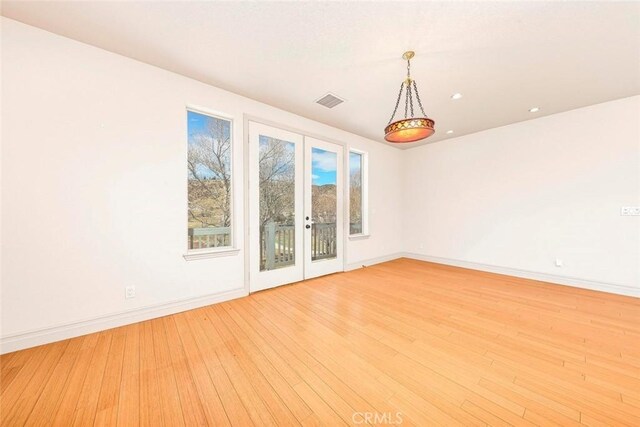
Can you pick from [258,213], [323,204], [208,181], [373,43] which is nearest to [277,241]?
[258,213]

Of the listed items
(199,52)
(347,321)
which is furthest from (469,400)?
(199,52)

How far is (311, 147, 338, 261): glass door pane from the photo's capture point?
13.5ft

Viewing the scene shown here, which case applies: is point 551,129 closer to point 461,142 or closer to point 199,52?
point 461,142

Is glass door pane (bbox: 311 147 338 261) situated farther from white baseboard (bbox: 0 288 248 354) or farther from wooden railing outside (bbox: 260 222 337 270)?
white baseboard (bbox: 0 288 248 354)

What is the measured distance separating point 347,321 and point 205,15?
123 inches

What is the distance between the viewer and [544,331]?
2309 mm

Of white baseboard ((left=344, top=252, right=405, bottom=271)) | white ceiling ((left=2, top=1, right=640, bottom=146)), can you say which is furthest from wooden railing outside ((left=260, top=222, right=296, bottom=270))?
white ceiling ((left=2, top=1, right=640, bottom=146))

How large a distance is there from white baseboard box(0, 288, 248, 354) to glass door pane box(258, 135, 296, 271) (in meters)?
0.91

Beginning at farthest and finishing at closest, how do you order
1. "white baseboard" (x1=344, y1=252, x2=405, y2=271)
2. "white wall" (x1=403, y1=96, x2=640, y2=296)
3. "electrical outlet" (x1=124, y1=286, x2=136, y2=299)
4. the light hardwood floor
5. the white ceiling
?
"white baseboard" (x1=344, y1=252, x2=405, y2=271) → "white wall" (x1=403, y1=96, x2=640, y2=296) → "electrical outlet" (x1=124, y1=286, x2=136, y2=299) → the white ceiling → the light hardwood floor

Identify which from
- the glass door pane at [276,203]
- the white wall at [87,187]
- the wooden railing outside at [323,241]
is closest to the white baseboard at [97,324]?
the white wall at [87,187]

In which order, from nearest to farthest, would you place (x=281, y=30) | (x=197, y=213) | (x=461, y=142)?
(x=281, y=30) → (x=197, y=213) → (x=461, y=142)

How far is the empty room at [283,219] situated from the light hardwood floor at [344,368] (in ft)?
0.06

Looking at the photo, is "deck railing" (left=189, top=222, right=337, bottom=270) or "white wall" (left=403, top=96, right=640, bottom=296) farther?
"white wall" (left=403, top=96, right=640, bottom=296)

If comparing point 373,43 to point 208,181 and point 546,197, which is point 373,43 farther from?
point 546,197
